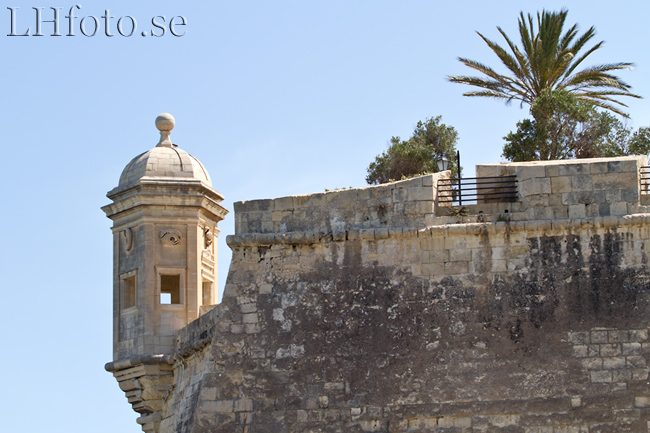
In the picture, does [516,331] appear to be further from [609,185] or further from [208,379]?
[208,379]

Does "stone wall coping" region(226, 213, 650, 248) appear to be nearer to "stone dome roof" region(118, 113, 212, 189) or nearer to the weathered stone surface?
the weathered stone surface

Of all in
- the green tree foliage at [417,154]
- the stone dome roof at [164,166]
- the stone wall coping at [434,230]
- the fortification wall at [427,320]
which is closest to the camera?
→ the fortification wall at [427,320]

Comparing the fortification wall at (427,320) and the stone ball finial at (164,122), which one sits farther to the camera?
the stone ball finial at (164,122)

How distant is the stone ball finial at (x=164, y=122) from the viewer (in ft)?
66.7

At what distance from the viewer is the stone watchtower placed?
62.9 ft

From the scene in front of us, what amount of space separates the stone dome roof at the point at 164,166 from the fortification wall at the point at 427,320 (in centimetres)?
322

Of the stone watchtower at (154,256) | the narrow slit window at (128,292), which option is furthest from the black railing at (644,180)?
the narrow slit window at (128,292)

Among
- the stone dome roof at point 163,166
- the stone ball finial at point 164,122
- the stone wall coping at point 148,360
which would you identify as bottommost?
the stone wall coping at point 148,360

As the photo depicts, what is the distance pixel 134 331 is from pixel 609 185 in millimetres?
7541

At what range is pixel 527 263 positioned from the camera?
1587 cm

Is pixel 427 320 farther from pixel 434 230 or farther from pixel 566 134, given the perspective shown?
pixel 566 134

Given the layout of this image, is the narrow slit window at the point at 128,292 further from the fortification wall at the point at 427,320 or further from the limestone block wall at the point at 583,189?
the limestone block wall at the point at 583,189

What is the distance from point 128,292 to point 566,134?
9.13 m

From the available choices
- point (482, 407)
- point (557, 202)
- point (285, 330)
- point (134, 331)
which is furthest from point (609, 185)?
point (134, 331)
